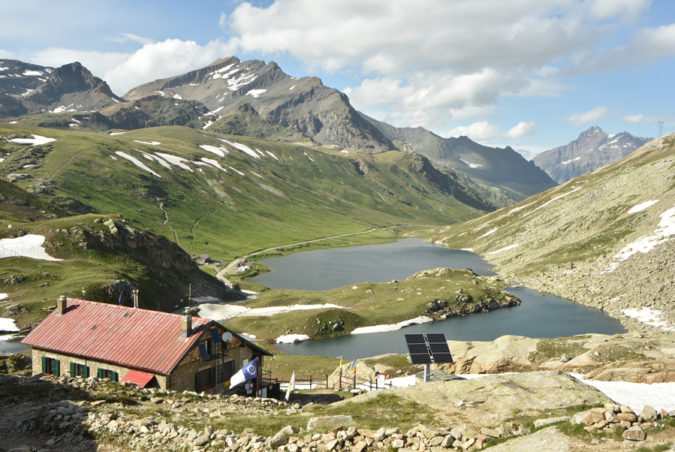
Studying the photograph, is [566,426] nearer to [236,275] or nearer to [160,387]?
[160,387]

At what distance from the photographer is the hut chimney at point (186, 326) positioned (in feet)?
139

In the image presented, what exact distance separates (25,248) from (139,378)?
88.2 m

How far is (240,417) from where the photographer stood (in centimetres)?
2994

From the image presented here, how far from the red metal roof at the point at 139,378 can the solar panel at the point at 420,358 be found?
26.6 meters

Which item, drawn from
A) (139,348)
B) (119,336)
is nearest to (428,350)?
(139,348)

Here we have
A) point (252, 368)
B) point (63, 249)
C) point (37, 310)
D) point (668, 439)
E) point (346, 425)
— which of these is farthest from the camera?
point (63, 249)

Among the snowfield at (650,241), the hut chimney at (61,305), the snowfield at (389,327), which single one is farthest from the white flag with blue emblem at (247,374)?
the snowfield at (650,241)

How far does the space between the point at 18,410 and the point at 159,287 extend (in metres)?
89.3

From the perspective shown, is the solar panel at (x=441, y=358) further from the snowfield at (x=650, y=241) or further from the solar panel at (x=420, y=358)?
the snowfield at (x=650, y=241)

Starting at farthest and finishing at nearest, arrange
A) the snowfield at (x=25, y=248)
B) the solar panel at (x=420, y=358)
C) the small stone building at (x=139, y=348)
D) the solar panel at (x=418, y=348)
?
the snowfield at (x=25, y=248)
the solar panel at (x=418, y=348)
the solar panel at (x=420, y=358)
the small stone building at (x=139, y=348)

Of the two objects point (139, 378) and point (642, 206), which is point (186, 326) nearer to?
point (139, 378)

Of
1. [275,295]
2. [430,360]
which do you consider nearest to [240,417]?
[430,360]

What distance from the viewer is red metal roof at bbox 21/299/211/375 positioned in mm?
41688

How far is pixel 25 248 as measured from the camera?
105688 mm
